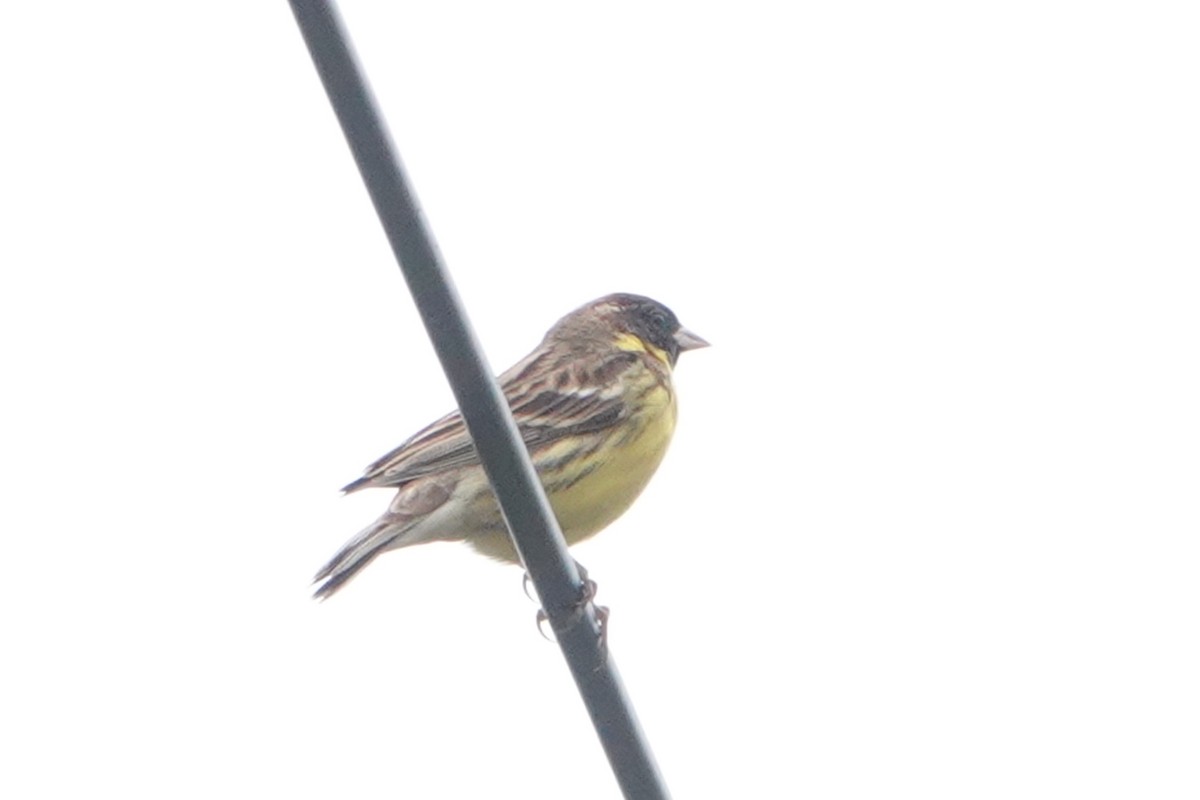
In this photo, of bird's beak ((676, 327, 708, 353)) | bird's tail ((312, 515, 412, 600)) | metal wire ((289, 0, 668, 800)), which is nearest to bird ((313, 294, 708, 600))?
bird's tail ((312, 515, 412, 600))

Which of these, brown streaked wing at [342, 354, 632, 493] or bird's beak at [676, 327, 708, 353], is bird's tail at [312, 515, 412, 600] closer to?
brown streaked wing at [342, 354, 632, 493]

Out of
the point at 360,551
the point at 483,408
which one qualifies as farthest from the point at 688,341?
the point at 483,408

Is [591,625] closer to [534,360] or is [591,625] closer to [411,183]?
[411,183]

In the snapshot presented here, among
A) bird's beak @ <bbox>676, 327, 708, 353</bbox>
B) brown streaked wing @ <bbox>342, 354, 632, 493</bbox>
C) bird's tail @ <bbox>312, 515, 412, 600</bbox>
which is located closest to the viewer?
bird's tail @ <bbox>312, 515, 412, 600</bbox>

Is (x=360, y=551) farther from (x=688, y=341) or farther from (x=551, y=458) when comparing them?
(x=688, y=341)

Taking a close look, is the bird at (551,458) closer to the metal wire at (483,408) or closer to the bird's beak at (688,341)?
the bird's beak at (688,341)
